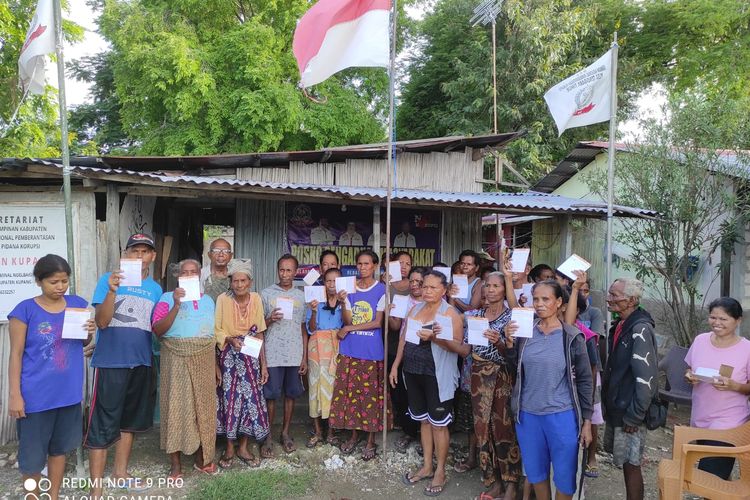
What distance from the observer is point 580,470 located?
3.15m

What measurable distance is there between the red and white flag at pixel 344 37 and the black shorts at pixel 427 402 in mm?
2640

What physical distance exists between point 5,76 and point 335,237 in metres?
7.53

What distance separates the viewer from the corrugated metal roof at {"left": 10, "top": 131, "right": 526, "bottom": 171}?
6109 mm

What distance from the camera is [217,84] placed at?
13258 millimetres

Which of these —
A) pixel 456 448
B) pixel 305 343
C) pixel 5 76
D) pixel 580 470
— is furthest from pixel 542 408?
pixel 5 76

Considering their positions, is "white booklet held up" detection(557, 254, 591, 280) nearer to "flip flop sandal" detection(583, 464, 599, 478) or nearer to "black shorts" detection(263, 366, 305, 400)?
"flip flop sandal" detection(583, 464, 599, 478)

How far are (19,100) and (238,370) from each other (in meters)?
8.05

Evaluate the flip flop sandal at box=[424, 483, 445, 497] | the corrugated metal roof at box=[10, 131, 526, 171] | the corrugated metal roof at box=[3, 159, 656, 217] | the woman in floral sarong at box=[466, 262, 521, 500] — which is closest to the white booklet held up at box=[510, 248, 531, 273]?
the woman in floral sarong at box=[466, 262, 521, 500]

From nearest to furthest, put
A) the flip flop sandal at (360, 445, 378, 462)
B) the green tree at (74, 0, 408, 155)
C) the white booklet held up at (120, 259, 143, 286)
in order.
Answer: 1. the white booklet held up at (120, 259, 143, 286)
2. the flip flop sandal at (360, 445, 378, 462)
3. the green tree at (74, 0, 408, 155)

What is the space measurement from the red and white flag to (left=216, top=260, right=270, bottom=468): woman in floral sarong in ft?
6.17

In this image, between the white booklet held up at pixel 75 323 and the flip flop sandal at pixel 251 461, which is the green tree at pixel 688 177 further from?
the white booklet held up at pixel 75 323

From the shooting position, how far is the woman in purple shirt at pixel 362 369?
4418 millimetres

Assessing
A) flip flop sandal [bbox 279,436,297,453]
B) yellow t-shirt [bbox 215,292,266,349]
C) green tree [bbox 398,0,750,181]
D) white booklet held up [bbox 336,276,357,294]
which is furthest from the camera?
green tree [bbox 398,0,750,181]

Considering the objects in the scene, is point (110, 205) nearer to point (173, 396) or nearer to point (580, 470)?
point (173, 396)
